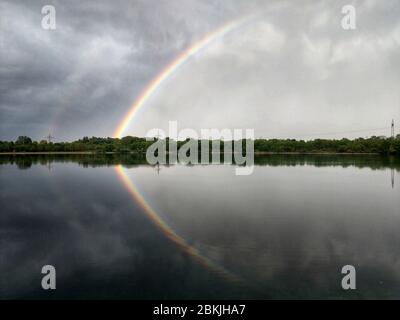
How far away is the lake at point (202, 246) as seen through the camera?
714 cm

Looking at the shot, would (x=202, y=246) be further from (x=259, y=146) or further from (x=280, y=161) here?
(x=259, y=146)

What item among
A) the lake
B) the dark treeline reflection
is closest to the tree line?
the dark treeline reflection

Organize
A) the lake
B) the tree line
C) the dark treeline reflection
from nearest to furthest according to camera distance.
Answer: the lake
the dark treeline reflection
the tree line

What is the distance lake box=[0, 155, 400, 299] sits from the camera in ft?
23.4

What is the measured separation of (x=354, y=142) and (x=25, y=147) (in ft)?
327

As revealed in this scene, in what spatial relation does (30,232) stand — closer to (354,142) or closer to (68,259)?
(68,259)

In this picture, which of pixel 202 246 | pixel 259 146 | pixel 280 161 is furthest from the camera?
pixel 259 146

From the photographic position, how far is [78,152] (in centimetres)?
10612

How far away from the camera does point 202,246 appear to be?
9.86 meters

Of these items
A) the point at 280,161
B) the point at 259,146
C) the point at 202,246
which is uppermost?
the point at 259,146

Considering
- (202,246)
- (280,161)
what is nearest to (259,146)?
(280,161)

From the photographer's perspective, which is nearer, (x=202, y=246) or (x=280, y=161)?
(x=202, y=246)

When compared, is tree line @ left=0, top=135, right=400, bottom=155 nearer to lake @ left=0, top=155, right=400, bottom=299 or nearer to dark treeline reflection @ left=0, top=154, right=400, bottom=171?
dark treeline reflection @ left=0, top=154, right=400, bottom=171

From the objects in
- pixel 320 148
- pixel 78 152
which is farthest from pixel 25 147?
pixel 320 148
